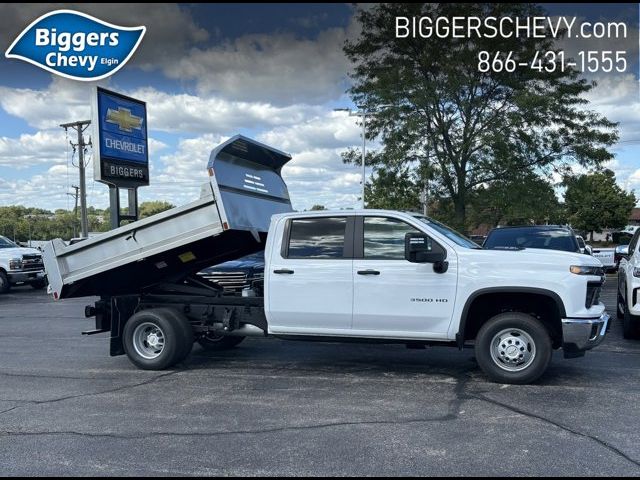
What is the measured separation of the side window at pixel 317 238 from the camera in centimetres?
689

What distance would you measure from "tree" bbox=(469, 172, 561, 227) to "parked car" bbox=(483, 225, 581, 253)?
28.1 feet

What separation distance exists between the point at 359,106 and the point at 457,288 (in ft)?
55.5

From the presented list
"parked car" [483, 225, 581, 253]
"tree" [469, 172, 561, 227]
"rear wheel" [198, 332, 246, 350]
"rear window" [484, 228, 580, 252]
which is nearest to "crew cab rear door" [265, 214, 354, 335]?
"rear wheel" [198, 332, 246, 350]

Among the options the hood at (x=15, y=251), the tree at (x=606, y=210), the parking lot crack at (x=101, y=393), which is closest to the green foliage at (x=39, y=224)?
the tree at (x=606, y=210)

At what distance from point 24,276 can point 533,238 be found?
602 inches

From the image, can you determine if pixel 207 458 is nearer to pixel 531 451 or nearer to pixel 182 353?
pixel 531 451

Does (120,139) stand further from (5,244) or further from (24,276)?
(5,244)

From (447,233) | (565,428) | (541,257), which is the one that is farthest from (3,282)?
(565,428)

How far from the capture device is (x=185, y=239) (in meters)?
6.82

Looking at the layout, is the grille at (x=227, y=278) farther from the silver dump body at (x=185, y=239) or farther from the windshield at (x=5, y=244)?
the windshield at (x=5, y=244)

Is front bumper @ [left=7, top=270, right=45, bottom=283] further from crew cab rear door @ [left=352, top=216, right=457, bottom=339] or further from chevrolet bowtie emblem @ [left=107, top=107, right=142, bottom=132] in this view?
crew cab rear door @ [left=352, top=216, right=457, bottom=339]

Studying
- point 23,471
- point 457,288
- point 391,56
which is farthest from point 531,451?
point 391,56

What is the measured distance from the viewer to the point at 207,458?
14.6 feet

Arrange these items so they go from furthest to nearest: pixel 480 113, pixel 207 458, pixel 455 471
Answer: pixel 480 113, pixel 207 458, pixel 455 471
